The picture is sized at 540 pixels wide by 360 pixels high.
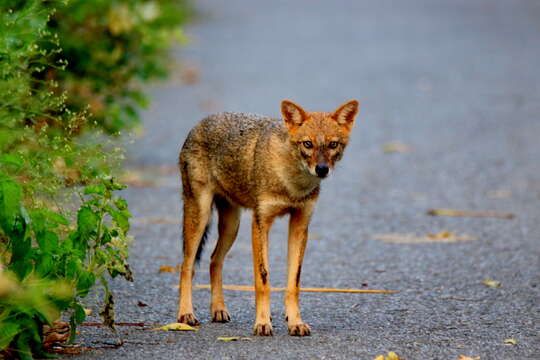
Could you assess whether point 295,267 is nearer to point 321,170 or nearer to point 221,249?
point 321,170

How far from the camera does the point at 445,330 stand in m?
6.08

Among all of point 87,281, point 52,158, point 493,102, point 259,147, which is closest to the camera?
point 87,281

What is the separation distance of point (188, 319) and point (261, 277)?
1.90ft

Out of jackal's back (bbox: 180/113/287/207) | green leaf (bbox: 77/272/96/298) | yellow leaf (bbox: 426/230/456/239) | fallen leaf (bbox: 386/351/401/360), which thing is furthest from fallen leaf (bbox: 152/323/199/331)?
yellow leaf (bbox: 426/230/456/239)

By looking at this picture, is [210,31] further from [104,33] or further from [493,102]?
[104,33]

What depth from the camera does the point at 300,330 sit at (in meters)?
5.86

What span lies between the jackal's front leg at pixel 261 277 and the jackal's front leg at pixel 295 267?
0.43ft

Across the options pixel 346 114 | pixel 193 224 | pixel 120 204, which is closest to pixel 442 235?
pixel 346 114

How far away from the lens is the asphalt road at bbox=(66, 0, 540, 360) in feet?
19.5

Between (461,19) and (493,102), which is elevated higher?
(461,19)

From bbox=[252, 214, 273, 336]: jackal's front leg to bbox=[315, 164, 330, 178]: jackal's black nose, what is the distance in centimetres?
49

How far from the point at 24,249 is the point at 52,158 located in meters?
1.24

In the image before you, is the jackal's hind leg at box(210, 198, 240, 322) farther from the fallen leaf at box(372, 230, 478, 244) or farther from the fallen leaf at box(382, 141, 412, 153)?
the fallen leaf at box(382, 141, 412, 153)

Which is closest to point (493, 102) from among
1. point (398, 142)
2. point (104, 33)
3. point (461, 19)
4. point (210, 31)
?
point (398, 142)
